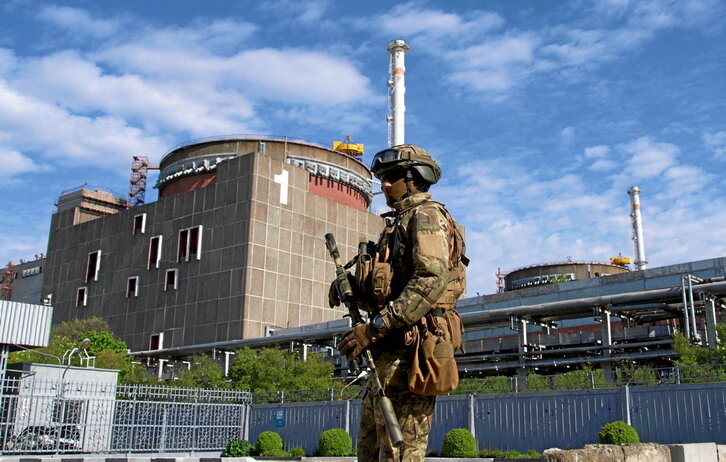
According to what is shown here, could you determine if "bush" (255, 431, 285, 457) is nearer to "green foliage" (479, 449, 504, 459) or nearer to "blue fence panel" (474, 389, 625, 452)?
"blue fence panel" (474, 389, 625, 452)

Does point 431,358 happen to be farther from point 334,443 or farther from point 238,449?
point 238,449

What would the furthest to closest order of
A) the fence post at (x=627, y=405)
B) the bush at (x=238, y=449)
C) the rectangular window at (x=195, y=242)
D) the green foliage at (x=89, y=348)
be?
the rectangular window at (x=195, y=242)
the green foliage at (x=89, y=348)
the bush at (x=238, y=449)
the fence post at (x=627, y=405)

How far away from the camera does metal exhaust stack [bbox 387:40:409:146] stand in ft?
203

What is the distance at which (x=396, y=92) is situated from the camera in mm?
62906

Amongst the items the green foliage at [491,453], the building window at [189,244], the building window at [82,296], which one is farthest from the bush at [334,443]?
the building window at [82,296]

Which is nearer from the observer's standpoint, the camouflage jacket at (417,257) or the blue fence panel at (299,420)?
the camouflage jacket at (417,257)

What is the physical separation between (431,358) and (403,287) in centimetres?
61

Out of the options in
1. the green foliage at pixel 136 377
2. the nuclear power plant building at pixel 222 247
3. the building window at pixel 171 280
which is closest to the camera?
the green foliage at pixel 136 377

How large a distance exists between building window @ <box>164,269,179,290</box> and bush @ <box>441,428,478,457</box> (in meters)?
43.7

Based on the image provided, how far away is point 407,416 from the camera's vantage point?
15.9ft

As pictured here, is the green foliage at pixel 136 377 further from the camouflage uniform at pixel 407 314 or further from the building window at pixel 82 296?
the camouflage uniform at pixel 407 314

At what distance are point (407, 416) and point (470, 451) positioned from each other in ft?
55.8

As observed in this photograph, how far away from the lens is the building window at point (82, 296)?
68.2 meters

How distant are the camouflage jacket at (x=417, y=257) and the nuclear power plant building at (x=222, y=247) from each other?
49.8 meters
